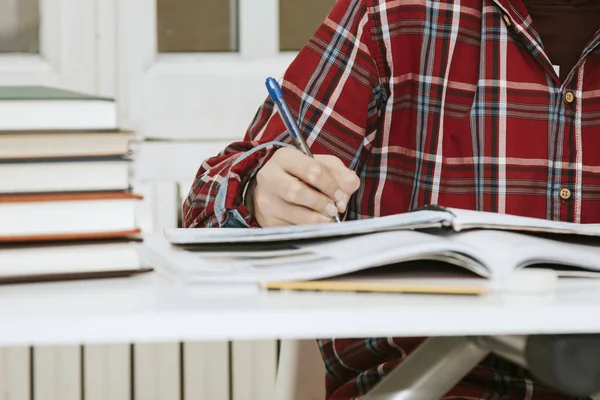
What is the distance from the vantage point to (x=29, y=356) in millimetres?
1686

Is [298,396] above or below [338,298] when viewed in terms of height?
below

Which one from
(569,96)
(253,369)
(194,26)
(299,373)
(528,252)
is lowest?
(253,369)

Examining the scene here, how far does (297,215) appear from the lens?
2.76ft

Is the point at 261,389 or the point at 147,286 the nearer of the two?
the point at 147,286

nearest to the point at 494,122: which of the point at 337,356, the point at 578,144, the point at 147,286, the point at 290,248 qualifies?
the point at 578,144

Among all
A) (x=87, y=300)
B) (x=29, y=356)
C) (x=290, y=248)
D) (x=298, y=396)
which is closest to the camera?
(x=87, y=300)

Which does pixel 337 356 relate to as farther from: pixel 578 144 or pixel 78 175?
pixel 78 175

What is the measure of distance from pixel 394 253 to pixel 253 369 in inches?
49.4

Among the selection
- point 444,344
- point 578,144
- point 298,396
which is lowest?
point 298,396

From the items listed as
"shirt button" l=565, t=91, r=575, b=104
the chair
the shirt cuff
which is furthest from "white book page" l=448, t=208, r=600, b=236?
"shirt button" l=565, t=91, r=575, b=104

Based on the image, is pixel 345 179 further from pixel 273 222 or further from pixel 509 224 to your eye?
pixel 509 224

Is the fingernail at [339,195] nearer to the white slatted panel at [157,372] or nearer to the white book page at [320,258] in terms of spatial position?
the white book page at [320,258]

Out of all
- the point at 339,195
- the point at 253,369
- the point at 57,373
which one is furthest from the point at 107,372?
the point at 339,195

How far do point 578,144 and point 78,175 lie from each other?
2.54 ft
